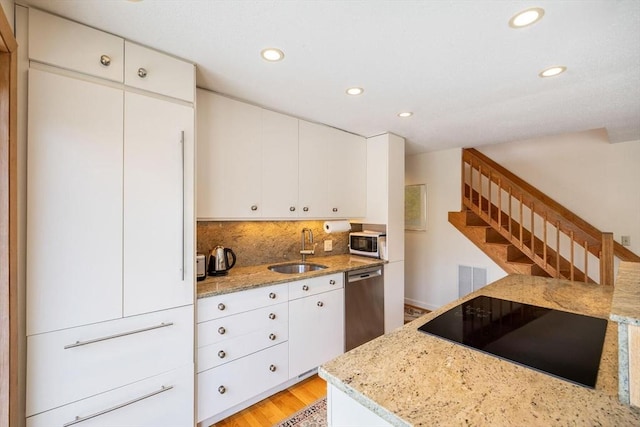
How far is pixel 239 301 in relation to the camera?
190 cm

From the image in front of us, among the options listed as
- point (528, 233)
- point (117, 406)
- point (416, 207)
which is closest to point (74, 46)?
point (117, 406)

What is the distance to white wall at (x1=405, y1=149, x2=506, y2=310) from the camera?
385cm

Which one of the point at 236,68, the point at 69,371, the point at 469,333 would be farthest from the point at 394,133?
the point at 69,371

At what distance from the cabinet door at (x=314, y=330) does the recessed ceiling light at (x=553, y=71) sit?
215 cm

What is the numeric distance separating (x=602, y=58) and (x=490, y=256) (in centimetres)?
254

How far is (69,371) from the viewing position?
128 centimetres

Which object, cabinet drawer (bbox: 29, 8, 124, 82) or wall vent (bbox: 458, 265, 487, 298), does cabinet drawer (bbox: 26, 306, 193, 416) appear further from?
wall vent (bbox: 458, 265, 487, 298)

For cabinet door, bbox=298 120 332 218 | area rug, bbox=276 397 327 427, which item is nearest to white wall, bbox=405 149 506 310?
cabinet door, bbox=298 120 332 218

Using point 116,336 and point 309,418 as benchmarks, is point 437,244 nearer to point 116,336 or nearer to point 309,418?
point 309,418

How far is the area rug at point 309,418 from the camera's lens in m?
1.85

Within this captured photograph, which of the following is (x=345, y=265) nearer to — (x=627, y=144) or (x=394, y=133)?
(x=394, y=133)

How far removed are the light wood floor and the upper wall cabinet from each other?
55.6 inches

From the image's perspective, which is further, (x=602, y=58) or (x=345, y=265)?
(x=345, y=265)

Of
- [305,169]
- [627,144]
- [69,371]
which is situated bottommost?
[69,371]
